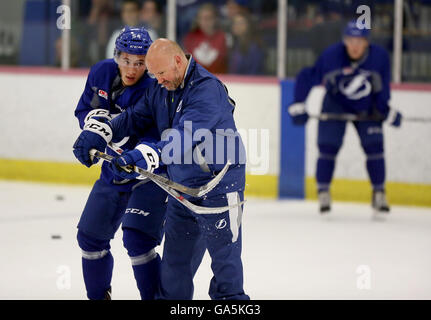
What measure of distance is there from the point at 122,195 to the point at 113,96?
41 cm

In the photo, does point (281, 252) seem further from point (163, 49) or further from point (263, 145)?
point (163, 49)

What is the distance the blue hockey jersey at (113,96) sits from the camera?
3.94m

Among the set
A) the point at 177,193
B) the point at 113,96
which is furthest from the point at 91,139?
the point at 177,193

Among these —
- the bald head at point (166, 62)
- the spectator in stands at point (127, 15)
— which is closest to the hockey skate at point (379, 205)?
the spectator in stands at point (127, 15)

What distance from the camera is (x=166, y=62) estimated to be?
3.45 meters

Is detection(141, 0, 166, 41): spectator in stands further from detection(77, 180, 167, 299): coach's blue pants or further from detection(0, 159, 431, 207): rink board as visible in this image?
detection(77, 180, 167, 299): coach's blue pants

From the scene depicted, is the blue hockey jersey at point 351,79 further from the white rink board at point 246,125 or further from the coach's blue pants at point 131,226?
the coach's blue pants at point 131,226

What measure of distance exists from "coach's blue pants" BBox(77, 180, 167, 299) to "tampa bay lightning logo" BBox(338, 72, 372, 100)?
3072 millimetres

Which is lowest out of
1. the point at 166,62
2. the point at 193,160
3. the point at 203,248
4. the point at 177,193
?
the point at 203,248

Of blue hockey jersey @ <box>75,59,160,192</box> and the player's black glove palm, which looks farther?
blue hockey jersey @ <box>75,59,160,192</box>

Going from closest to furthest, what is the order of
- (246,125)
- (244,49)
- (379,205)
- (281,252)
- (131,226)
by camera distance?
(131,226)
(281,252)
(379,205)
(246,125)
(244,49)

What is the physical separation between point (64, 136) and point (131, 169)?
14.8 feet

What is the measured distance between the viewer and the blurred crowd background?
7281mm

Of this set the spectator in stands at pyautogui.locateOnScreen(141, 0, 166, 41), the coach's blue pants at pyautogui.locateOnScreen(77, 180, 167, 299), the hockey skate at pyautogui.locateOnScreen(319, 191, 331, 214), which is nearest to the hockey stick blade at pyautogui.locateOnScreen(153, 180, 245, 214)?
the coach's blue pants at pyautogui.locateOnScreen(77, 180, 167, 299)
